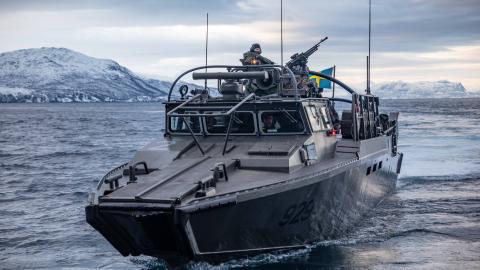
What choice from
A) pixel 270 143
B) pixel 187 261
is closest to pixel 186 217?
pixel 187 261

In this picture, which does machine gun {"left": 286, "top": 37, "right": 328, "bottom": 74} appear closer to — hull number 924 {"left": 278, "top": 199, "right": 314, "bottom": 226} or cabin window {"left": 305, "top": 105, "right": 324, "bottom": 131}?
cabin window {"left": 305, "top": 105, "right": 324, "bottom": 131}

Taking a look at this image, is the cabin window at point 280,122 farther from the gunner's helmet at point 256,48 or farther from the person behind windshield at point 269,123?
the gunner's helmet at point 256,48

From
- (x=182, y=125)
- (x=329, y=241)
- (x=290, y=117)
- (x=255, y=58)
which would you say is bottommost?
(x=329, y=241)

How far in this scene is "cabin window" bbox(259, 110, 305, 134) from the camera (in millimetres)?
12922

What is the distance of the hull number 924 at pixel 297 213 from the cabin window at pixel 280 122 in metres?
1.71

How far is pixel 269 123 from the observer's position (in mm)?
13078

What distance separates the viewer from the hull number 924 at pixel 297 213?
1135 centimetres

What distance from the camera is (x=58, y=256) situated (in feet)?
43.1

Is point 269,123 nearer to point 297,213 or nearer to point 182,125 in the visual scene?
point 182,125

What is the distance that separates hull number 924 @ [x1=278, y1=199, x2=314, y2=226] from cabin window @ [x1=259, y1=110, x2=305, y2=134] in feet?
5.60

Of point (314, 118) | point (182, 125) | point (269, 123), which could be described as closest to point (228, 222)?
point (269, 123)

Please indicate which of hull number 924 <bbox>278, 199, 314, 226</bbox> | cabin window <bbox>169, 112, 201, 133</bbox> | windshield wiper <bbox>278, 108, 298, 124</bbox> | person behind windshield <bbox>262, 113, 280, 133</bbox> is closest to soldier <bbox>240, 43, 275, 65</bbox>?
cabin window <bbox>169, 112, 201, 133</bbox>

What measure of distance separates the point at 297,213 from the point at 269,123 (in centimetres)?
222

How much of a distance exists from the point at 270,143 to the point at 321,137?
1367mm
